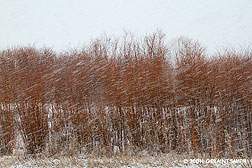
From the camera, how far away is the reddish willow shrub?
6289mm

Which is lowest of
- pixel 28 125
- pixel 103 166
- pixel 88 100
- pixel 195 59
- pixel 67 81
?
pixel 103 166

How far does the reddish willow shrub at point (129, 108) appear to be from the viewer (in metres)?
6.29

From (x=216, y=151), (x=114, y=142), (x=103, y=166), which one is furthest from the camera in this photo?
(x=114, y=142)

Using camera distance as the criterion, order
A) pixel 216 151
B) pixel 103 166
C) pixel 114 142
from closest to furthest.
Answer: pixel 103 166 < pixel 216 151 < pixel 114 142

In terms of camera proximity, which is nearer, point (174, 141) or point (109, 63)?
point (174, 141)

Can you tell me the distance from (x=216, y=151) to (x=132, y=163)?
2411 millimetres

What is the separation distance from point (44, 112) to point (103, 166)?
2426 millimetres

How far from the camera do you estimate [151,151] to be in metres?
6.24

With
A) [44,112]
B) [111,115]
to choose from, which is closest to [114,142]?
[111,115]

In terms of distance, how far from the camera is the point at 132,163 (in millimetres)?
5004

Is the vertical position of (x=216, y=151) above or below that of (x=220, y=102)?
below

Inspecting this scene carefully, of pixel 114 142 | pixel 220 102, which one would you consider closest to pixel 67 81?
pixel 114 142

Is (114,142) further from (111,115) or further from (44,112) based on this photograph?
(44,112)

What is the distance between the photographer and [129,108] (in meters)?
6.46
